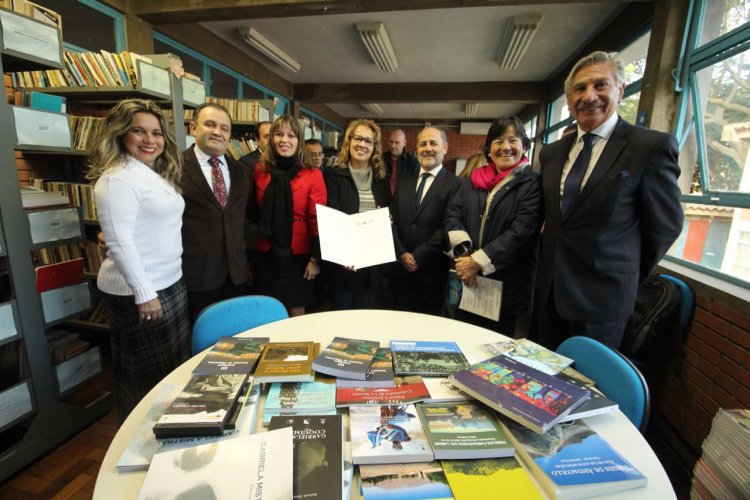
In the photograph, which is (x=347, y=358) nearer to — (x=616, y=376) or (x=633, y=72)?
(x=616, y=376)

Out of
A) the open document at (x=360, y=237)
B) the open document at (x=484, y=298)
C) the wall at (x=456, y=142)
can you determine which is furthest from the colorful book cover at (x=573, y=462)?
the wall at (x=456, y=142)

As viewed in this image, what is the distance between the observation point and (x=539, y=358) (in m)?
1.31

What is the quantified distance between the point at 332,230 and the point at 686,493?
2.35m

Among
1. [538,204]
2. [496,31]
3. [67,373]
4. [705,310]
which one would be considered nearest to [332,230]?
[538,204]

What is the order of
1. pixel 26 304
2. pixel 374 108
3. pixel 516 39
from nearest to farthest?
pixel 26 304 → pixel 516 39 → pixel 374 108

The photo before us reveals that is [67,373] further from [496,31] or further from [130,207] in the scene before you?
[496,31]

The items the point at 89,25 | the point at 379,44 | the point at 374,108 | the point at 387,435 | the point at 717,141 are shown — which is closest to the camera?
the point at 387,435

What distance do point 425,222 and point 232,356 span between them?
162 cm

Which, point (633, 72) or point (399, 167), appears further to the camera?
point (633, 72)

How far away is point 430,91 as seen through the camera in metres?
7.04

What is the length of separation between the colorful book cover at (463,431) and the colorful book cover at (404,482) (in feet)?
0.16

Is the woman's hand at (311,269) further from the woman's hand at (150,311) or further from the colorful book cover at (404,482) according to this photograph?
the colorful book cover at (404,482)

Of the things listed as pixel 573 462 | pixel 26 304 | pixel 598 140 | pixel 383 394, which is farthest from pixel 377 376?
pixel 26 304

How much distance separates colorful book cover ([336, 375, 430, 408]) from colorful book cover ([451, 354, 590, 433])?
12cm
